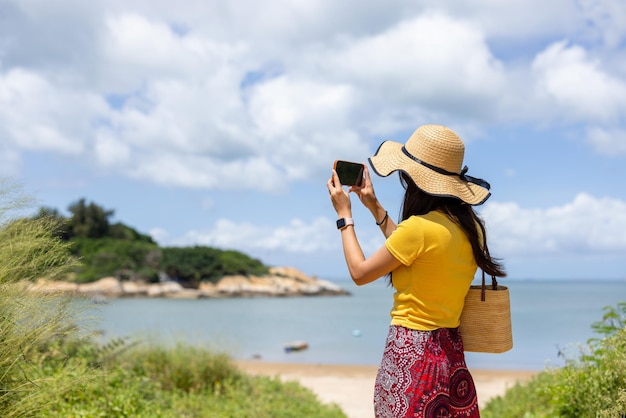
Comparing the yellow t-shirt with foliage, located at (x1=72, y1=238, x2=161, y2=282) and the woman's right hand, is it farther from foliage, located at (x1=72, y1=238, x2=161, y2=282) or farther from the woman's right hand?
foliage, located at (x1=72, y1=238, x2=161, y2=282)

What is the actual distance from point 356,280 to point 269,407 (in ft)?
13.9

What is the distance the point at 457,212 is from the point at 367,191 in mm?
→ 436

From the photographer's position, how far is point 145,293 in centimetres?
4375

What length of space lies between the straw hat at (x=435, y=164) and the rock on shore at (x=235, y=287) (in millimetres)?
37517

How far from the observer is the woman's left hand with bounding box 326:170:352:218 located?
2617 millimetres

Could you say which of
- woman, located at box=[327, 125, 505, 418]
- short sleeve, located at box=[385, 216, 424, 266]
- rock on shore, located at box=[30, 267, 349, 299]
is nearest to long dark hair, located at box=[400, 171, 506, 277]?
woman, located at box=[327, 125, 505, 418]

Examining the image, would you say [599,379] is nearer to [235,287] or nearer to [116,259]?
[116,259]

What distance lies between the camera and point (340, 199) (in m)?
2.64

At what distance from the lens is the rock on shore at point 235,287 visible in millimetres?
43406

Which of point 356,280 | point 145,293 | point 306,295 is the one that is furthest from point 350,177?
point 306,295

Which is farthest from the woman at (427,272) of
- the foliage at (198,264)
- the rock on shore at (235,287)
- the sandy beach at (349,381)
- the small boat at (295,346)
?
the foliage at (198,264)

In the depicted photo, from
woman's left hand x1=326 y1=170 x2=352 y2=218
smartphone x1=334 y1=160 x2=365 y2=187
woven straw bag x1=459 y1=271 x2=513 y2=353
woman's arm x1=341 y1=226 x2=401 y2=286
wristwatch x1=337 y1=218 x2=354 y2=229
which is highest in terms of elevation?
smartphone x1=334 y1=160 x2=365 y2=187

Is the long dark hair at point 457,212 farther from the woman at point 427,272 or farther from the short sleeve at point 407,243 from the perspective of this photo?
the short sleeve at point 407,243

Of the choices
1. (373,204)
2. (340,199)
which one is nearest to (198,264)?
(373,204)
